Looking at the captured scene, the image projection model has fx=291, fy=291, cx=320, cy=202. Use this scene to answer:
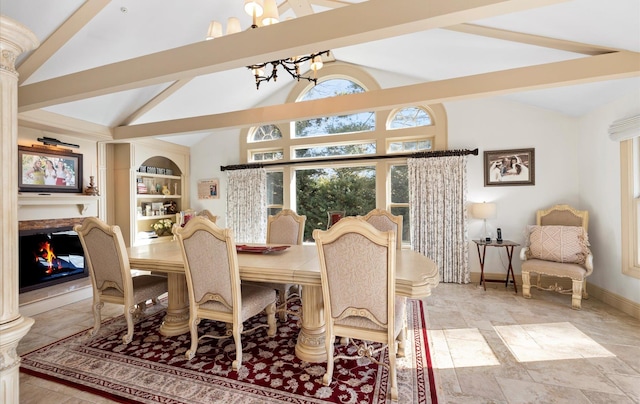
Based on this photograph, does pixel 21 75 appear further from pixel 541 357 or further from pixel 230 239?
pixel 541 357

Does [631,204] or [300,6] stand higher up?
[300,6]

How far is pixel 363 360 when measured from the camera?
2234mm

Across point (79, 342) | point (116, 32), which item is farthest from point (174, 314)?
point (116, 32)

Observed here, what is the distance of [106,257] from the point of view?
254 centimetres

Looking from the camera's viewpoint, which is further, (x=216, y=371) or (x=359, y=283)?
(x=216, y=371)

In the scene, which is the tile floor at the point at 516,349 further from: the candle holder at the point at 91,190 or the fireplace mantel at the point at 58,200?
the candle holder at the point at 91,190

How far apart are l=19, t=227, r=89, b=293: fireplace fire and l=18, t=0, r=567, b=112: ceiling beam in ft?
7.09

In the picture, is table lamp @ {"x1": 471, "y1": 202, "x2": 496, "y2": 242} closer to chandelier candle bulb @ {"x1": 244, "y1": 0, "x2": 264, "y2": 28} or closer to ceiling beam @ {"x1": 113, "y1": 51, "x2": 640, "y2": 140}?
ceiling beam @ {"x1": 113, "y1": 51, "x2": 640, "y2": 140}

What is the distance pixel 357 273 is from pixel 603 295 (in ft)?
12.1

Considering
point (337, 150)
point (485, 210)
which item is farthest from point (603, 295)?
point (337, 150)

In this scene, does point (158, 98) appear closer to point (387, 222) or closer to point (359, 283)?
point (387, 222)

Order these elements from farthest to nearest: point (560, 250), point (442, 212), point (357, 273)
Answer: point (442, 212), point (560, 250), point (357, 273)

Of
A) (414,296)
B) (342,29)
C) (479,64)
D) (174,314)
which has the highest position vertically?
(479,64)

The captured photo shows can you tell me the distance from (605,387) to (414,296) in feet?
4.76
